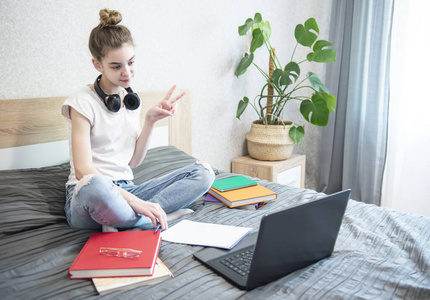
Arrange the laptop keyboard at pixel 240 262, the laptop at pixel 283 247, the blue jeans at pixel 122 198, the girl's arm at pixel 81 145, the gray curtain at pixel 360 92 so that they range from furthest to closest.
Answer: the gray curtain at pixel 360 92 < the girl's arm at pixel 81 145 < the blue jeans at pixel 122 198 < the laptop keyboard at pixel 240 262 < the laptop at pixel 283 247

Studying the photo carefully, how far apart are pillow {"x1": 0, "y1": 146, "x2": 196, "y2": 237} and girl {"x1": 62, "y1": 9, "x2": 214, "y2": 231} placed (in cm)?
6

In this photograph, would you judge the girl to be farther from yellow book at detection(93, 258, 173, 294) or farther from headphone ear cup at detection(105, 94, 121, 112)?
yellow book at detection(93, 258, 173, 294)

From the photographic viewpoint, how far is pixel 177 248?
1.21 meters

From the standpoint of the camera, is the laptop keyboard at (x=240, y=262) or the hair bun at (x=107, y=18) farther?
the hair bun at (x=107, y=18)

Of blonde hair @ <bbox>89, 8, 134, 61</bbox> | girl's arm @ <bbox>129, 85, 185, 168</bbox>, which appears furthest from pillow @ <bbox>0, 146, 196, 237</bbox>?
blonde hair @ <bbox>89, 8, 134, 61</bbox>

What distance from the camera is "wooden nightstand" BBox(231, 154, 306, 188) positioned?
2557mm

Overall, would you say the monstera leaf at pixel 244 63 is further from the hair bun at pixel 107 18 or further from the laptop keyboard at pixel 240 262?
the laptop keyboard at pixel 240 262

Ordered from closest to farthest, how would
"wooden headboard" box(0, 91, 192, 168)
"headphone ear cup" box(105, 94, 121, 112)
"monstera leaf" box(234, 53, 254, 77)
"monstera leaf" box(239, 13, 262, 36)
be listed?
"headphone ear cup" box(105, 94, 121, 112)
"wooden headboard" box(0, 91, 192, 168)
"monstera leaf" box(239, 13, 262, 36)
"monstera leaf" box(234, 53, 254, 77)

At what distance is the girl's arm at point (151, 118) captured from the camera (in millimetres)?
1524

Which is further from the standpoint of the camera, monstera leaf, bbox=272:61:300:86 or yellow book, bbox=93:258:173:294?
monstera leaf, bbox=272:61:300:86

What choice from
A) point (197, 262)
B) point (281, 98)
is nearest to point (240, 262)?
point (197, 262)

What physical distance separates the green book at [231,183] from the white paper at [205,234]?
1.03 feet

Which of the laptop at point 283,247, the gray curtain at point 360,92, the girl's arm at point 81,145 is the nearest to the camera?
the laptop at point 283,247

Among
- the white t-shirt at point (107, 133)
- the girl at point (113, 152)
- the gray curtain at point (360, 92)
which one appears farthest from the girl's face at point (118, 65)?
the gray curtain at point (360, 92)
